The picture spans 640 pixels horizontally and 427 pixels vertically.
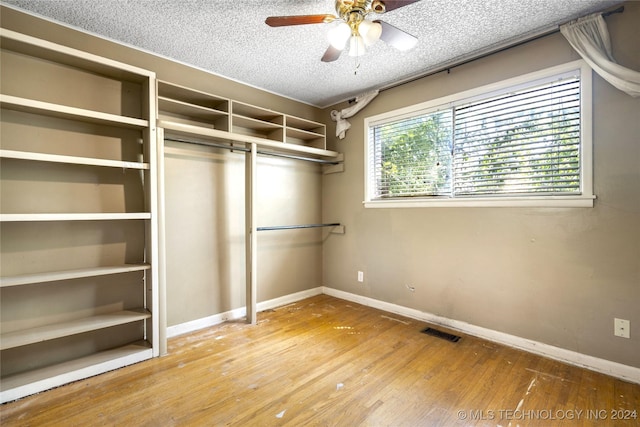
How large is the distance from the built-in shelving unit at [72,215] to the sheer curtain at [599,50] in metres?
3.12

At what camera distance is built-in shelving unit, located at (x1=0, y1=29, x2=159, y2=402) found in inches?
78.2

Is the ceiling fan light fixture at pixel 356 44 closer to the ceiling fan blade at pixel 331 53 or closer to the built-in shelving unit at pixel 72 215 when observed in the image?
the ceiling fan blade at pixel 331 53

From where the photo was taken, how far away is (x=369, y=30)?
5.63 feet

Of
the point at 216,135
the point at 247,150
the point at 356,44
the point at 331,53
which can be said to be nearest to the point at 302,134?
the point at 247,150

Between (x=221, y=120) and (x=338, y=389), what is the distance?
256 centimetres

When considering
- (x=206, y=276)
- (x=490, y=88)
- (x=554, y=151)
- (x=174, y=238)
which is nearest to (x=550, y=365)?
(x=554, y=151)

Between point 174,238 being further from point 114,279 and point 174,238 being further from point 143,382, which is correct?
point 143,382

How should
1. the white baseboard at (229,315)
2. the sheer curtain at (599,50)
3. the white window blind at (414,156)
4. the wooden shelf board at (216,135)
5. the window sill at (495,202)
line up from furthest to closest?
the white window blind at (414,156), the white baseboard at (229,315), the wooden shelf board at (216,135), the window sill at (495,202), the sheer curtain at (599,50)

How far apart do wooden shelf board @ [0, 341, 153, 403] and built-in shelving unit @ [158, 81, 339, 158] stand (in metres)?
1.77

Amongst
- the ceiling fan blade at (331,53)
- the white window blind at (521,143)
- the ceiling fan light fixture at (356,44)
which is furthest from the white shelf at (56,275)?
the white window blind at (521,143)

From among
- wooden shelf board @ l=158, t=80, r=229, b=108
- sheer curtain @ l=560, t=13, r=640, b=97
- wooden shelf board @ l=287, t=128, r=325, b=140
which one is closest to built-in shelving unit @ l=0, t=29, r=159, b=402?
wooden shelf board @ l=158, t=80, r=229, b=108

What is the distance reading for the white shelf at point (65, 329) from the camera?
1.84 m

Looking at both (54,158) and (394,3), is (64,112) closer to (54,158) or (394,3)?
(54,158)

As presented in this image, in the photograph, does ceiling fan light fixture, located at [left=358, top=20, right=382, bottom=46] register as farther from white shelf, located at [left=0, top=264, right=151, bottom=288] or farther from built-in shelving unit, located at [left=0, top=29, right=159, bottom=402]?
white shelf, located at [left=0, top=264, right=151, bottom=288]
